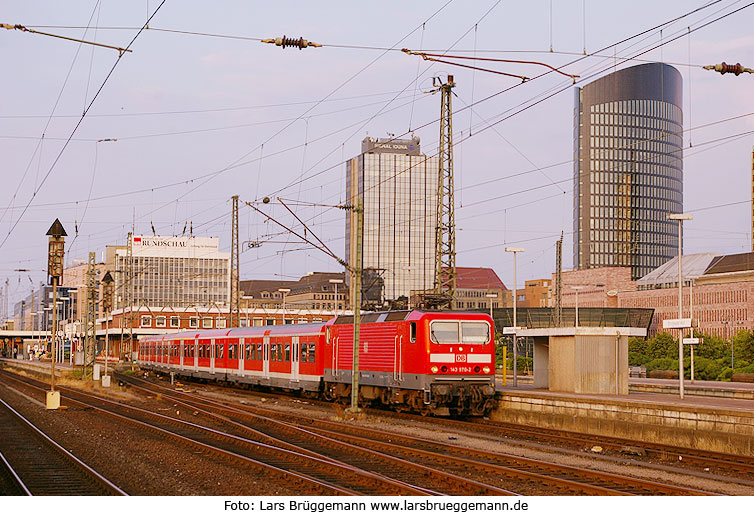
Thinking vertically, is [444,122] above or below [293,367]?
above

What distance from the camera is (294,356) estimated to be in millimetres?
41000

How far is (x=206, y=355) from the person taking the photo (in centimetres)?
5616

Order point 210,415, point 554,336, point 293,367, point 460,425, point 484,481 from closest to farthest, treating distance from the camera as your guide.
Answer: point 484,481, point 460,425, point 210,415, point 554,336, point 293,367

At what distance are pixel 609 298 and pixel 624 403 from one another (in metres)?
110

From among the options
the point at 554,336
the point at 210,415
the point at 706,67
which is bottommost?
the point at 210,415

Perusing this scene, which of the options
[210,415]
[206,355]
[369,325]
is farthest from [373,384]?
[206,355]

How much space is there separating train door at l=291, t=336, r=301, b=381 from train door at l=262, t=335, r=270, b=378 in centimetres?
384

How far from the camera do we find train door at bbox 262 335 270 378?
147ft

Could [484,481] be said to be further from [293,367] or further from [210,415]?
[293,367]

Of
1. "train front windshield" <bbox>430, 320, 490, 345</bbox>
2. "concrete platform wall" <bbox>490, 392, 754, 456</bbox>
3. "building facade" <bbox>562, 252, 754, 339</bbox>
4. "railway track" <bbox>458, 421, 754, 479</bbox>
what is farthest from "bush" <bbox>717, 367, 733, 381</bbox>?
"building facade" <bbox>562, 252, 754, 339</bbox>

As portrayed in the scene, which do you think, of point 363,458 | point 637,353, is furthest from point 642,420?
point 637,353

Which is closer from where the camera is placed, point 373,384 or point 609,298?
point 373,384

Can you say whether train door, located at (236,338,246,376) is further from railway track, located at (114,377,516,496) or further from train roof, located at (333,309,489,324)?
railway track, located at (114,377,516,496)

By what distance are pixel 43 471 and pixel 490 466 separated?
344 inches
